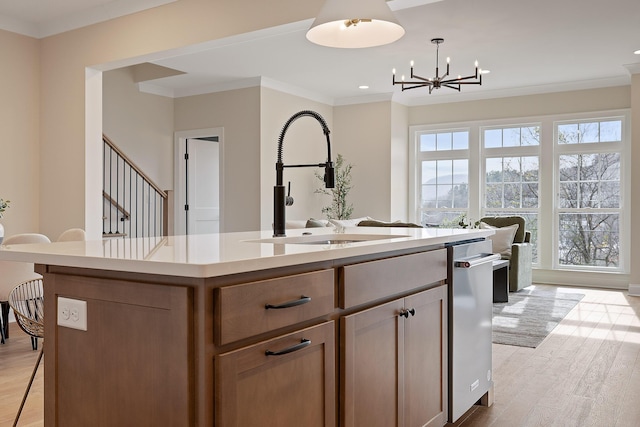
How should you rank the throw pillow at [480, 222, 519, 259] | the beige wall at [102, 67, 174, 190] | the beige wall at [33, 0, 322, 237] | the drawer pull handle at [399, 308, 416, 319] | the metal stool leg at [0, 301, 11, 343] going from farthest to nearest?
the beige wall at [102, 67, 174, 190] → the throw pillow at [480, 222, 519, 259] → the beige wall at [33, 0, 322, 237] → the metal stool leg at [0, 301, 11, 343] → the drawer pull handle at [399, 308, 416, 319]

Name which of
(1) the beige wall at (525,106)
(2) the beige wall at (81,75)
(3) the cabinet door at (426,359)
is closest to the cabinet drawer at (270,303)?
(3) the cabinet door at (426,359)

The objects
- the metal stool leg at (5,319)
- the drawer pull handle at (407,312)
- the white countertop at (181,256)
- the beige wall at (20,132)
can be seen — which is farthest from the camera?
the beige wall at (20,132)

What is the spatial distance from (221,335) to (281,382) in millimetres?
284

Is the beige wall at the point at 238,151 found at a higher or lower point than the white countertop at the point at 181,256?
higher

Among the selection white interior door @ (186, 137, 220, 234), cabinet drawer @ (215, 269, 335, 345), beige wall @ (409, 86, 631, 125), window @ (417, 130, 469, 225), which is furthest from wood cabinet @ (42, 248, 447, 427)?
window @ (417, 130, 469, 225)

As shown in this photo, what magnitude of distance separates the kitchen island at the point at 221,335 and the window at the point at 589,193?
6.57 metres

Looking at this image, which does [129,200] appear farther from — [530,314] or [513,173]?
[513,173]

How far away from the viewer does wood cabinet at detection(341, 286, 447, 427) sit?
1810 millimetres

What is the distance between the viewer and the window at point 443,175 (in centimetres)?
860

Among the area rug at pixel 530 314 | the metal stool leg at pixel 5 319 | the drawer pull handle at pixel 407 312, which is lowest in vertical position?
the area rug at pixel 530 314

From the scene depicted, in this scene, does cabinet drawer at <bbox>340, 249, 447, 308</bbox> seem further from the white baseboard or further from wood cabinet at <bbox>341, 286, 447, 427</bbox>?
the white baseboard

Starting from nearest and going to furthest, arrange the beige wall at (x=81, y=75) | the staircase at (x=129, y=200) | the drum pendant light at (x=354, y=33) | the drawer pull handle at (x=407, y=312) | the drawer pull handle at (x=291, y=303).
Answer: the drawer pull handle at (x=291, y=303)
the drawer pull handle at (x=407, y=312)
the drum pendant light at (x=354, y=33)
the beige wall at (x=81, y=75)
the staircase at (x=129, y=200)

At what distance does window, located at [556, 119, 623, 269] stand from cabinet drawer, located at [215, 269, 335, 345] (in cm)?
699

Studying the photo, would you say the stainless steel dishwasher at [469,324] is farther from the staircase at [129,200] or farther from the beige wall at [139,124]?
the beige wall at [139,124]
